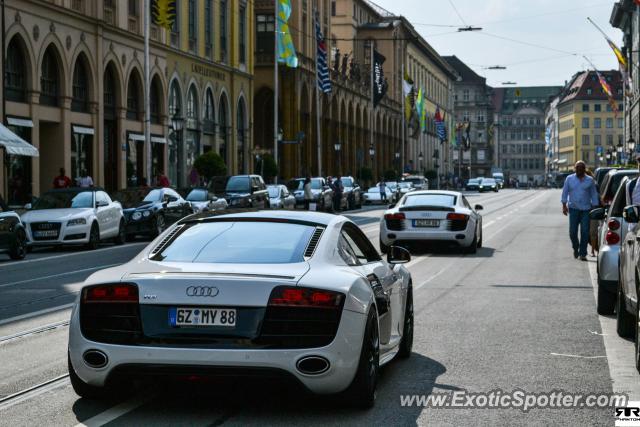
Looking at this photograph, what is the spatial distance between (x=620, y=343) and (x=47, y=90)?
3386 centimetres

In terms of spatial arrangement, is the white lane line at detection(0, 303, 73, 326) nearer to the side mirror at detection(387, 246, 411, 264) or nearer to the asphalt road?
the asphalt road

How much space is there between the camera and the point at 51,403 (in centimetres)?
775

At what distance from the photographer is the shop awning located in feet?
114

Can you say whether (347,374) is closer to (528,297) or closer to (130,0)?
(528,297)

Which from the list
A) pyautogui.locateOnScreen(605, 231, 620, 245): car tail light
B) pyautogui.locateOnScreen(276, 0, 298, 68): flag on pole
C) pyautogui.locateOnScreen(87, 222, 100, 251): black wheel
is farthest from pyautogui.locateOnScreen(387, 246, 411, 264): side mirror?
pyautogui.locateOnScreen(276, 0, 298, 68): flag on pole

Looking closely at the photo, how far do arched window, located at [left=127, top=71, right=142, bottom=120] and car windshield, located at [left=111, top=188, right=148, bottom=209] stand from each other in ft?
53.7

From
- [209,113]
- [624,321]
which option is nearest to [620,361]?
[624,321]

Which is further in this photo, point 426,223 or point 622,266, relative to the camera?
point 426,223

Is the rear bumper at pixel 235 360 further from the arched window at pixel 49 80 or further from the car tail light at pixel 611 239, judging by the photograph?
the arched window at pixel 49 80

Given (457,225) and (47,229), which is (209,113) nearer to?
(47,229)

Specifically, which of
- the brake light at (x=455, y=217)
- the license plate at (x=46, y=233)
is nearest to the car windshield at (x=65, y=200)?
the license plate at (x=46, y=233)

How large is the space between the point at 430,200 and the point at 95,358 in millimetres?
17807

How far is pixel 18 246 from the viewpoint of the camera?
2459 cm

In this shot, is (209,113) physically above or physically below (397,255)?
above
